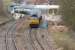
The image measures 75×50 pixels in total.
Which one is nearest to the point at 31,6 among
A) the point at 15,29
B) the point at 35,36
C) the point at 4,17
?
the point at 4,17

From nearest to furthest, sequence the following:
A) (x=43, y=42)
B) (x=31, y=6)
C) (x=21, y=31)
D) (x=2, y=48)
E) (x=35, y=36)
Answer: (x=2, y=48) → (x=43, y=42) → (x=35, y=36) → (x=21, y=31) → (x=31, y=6)

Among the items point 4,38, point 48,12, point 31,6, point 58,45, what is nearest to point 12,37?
point 4,38

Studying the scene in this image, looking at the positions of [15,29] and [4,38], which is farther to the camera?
[15,29]

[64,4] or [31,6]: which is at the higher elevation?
[64,4]

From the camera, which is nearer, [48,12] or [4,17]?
[48,12]

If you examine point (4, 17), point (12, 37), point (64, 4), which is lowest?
point (4, 17)

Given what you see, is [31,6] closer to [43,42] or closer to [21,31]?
[21,31]

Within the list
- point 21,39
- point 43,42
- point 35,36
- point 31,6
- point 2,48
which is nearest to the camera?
point 2,48

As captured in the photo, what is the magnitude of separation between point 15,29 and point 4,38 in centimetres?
212

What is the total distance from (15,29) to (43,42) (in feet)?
10.7

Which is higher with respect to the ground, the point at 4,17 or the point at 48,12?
the point at 48,12

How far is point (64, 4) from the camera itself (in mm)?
9352

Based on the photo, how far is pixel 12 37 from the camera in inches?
375

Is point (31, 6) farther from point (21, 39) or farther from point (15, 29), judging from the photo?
point (21, 39)
